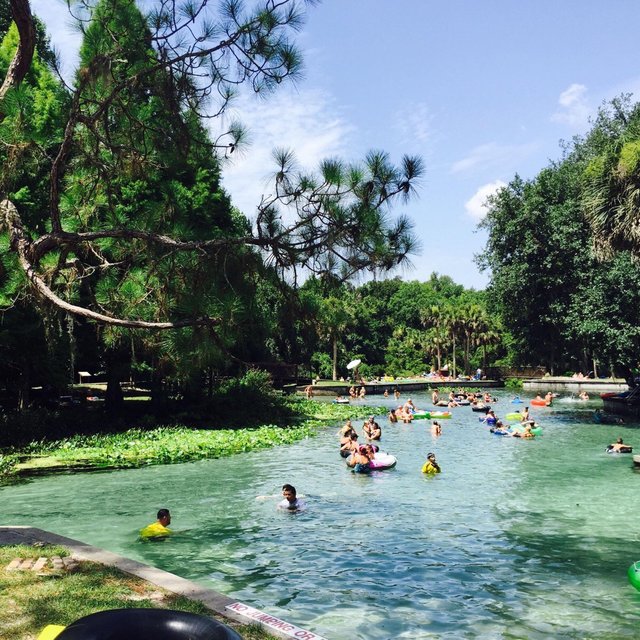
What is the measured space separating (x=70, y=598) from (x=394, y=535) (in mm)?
8325

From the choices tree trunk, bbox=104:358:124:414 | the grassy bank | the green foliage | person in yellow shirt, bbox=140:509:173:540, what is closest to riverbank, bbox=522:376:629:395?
the green foliage

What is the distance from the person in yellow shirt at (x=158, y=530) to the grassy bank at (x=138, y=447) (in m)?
8.05

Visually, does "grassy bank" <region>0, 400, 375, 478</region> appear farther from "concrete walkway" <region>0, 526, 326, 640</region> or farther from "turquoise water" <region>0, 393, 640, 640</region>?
"concrete walkway" <region>0, 526, 326, 640</region>

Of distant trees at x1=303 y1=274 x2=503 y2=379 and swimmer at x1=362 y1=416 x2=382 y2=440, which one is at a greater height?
distant trees at x1=303 y1=274 x2=503 y2=379

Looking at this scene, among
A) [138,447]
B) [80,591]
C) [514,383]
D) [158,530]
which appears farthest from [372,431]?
[514,383]

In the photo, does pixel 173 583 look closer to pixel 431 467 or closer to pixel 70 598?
pixel 70 598

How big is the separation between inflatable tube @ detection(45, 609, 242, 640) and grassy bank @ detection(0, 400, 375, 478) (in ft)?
56.2

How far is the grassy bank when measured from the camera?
20.9m

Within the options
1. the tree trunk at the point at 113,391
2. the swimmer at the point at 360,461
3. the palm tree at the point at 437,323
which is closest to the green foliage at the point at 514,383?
the palm tree at the point at 437,323

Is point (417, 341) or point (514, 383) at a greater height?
point (417, 341)

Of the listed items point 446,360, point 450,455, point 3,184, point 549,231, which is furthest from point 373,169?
point 446,360

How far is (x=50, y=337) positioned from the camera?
10586mm

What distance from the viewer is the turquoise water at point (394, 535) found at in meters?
9.65

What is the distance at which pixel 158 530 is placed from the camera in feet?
44.3
